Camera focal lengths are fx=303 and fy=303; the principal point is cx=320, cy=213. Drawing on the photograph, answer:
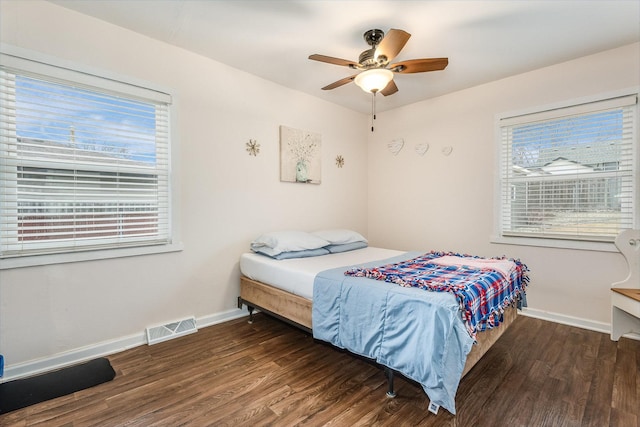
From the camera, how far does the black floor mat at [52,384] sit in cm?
182

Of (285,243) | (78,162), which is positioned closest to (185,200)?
(78,162)

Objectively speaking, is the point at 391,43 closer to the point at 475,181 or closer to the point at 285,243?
the point at 285,243

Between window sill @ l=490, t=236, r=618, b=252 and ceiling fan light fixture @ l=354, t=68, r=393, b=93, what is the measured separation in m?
2.25

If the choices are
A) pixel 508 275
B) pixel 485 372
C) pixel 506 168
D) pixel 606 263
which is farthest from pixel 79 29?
pixel 606 263

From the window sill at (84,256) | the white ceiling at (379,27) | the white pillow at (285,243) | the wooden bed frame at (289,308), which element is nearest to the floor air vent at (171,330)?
the wooden bed frame at (289,308)

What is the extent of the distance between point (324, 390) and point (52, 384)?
5.87ft

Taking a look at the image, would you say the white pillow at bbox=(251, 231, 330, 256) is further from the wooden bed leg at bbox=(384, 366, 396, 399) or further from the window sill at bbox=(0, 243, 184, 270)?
the wooden bed leg at bbox=(384, 366, 396, 399)

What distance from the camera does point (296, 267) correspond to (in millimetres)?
2588

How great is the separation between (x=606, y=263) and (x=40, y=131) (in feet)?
15.9

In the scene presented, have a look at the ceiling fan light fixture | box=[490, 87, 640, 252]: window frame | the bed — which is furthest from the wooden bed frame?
the ceiling fan light fixture

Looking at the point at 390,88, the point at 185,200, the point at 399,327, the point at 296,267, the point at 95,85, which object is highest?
the point at 390,88

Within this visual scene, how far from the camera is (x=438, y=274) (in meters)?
2.17

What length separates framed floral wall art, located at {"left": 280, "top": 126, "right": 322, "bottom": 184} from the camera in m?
3.61

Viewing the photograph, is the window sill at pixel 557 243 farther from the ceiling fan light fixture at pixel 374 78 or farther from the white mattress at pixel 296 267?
the ceiling fan light fixture at pixel 374 78
